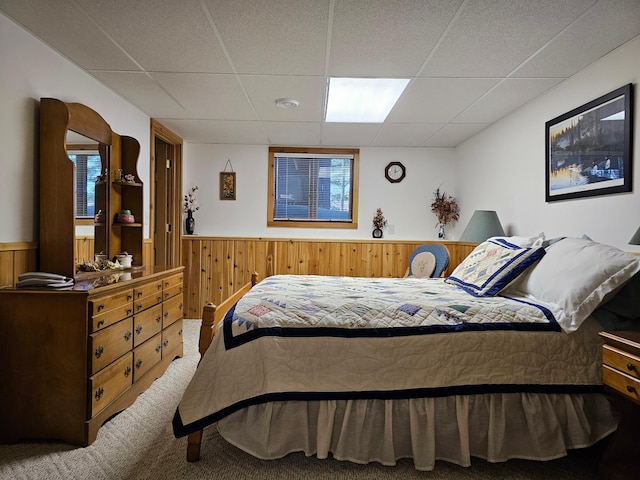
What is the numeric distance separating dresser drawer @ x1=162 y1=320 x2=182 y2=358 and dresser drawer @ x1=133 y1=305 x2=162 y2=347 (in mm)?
164

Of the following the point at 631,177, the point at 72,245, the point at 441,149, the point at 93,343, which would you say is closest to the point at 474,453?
the point at 631,177

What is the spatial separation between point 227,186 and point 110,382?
10.2 ft

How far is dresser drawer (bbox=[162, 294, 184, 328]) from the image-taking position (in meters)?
2.98

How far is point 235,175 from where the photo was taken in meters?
4.85

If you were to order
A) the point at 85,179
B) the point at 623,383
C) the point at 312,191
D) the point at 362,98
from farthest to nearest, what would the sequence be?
the point at 312,191, the point at 362,98, the point at 85,179, the point at 623,383

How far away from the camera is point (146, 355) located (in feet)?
→ 8.66

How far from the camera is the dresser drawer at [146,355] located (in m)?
2.49

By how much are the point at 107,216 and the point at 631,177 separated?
11.7 ft

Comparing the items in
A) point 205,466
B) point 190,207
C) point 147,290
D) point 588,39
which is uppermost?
point 588,39

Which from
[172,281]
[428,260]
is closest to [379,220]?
[428,260]

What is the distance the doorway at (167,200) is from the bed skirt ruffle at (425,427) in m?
2.93

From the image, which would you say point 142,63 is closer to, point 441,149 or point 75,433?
point 75,433

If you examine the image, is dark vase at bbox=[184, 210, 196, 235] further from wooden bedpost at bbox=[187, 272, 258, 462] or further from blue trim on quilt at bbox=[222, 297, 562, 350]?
blue trim on quilt at bbox=[222, 297, 562, 350]

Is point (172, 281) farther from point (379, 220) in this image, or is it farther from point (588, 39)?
point (588, 39)
